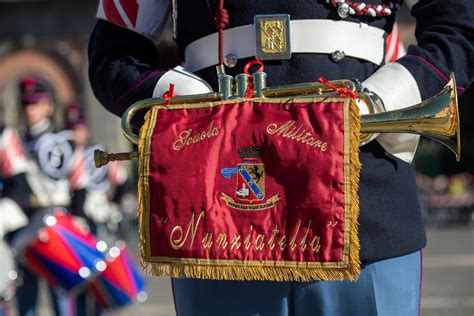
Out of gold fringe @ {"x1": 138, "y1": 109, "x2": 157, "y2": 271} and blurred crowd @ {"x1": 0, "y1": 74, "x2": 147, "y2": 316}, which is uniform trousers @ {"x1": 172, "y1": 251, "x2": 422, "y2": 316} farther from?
blurred crowd @ {"x1": 0, "y1": 74, "x2": 147, "y2": 316}

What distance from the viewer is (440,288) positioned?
8.73m

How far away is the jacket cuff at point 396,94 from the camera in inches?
66.8

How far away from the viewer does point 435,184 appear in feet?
64.0

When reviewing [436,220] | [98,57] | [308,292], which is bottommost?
[436,220]

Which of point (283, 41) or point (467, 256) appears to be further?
point (467, 256)

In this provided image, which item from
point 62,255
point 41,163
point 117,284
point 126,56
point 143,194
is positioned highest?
point 126,56

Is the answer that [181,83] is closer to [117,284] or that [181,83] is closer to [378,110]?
[378,110]

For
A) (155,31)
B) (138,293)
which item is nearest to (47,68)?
(138,293)

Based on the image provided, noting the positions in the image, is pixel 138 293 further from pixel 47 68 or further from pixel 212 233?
pixel 47 68

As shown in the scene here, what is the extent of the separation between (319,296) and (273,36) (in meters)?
0.48

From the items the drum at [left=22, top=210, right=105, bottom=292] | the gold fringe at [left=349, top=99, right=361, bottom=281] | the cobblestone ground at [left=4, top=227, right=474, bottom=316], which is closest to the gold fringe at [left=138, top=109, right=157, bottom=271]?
the gold fringe at [left=349, top=99, right=361, bottom=281]

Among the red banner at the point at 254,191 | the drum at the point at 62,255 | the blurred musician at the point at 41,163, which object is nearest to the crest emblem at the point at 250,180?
the red banner at the point at 254,191

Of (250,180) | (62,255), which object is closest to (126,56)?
(250,180)

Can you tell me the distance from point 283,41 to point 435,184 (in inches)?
716
